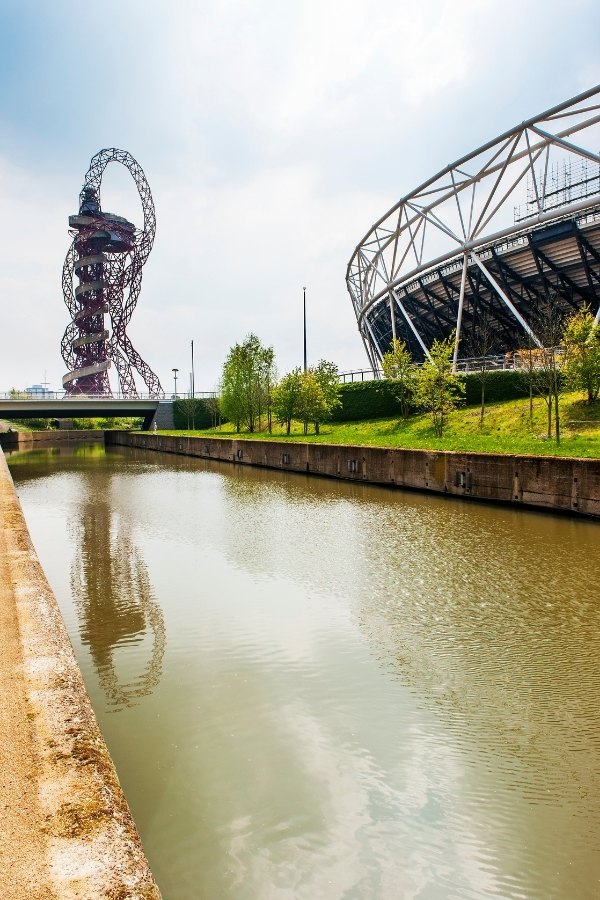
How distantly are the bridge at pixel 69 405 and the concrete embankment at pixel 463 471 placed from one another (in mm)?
31807

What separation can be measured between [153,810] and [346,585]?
22.6ft

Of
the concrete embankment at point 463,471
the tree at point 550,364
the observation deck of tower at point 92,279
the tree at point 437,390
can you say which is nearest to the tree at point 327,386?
the concrete embankment at point 463,471

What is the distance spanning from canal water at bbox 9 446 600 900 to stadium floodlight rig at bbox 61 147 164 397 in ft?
243

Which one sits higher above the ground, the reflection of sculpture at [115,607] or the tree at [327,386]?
the tree at [327,386]

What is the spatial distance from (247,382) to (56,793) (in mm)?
51201

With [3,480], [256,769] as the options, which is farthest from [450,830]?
[3,480]

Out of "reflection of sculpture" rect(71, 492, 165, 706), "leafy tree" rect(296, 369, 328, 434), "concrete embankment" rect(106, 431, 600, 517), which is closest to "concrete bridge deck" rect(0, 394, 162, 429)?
"leafy tree" rect(296, 369, 328, 434)

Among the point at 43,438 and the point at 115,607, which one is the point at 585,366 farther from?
the point at 43,438

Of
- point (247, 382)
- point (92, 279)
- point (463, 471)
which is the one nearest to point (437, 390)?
point (463, 471)

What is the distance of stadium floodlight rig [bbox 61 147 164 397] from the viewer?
83.1m

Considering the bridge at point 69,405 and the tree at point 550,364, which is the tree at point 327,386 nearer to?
the tree at point 550,364

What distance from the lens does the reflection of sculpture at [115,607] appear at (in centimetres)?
739

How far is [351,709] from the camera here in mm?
6605

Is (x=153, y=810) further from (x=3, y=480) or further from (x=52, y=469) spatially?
(x=52, y=469)
